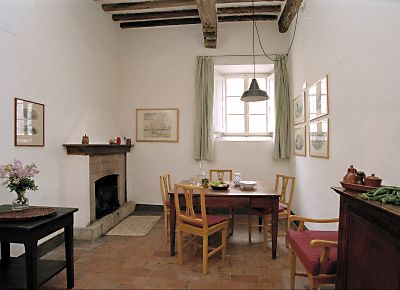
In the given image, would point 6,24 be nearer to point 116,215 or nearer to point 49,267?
point 49,267

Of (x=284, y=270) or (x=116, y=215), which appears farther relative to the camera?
(x=116, y=215)

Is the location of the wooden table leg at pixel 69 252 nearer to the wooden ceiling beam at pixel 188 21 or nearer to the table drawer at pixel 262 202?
the table drawer at pixel 262 202

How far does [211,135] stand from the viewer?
5.06m

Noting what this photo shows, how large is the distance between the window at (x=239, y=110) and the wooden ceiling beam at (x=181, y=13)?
119cm

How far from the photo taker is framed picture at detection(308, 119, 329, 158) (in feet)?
10.0

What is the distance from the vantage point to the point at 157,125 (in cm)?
524

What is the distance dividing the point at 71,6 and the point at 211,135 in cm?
299

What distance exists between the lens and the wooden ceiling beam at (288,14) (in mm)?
3877

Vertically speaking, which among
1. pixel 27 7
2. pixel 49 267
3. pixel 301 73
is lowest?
pixel 49 267

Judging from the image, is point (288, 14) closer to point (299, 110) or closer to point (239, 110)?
point (299, 110)

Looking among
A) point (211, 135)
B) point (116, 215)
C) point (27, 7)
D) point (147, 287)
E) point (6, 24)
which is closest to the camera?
point (147, 287)

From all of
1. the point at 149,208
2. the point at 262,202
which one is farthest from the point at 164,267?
the point at 149,208

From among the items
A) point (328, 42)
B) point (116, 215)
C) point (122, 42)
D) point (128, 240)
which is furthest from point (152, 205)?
point (328, 42)

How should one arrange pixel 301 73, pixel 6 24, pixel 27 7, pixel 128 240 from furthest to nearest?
pixel 301 73 < pixel 128 240 < pixel 27 7 < pixel 6 24
